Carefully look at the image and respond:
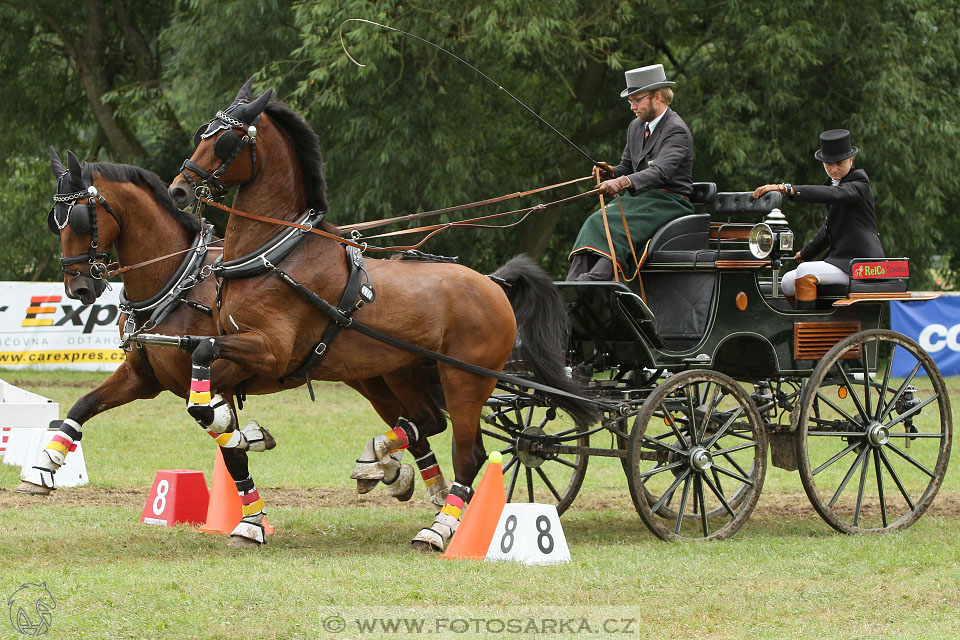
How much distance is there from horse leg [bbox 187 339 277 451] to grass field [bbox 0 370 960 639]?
66 cm

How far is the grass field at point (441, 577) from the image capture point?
4801mm

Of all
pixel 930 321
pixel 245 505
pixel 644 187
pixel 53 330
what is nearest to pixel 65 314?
pixel 53 330

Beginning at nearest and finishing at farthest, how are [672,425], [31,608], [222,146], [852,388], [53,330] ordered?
[31,608] → [222,146] → [672,425] → [852,388] → [53,330]

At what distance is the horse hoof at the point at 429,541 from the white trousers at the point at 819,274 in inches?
118

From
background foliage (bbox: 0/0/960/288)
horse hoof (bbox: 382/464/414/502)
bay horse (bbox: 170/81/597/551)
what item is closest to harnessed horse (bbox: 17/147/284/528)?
bay horse (bbox: 170/81/597/551)

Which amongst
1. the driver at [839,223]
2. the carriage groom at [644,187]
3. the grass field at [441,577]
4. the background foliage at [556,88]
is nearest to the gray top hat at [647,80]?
the carriage groom at [644,187]

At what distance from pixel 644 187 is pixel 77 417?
375cm

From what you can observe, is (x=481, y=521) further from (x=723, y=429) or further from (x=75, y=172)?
(x=75, y=172)

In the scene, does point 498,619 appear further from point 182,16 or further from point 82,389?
point 182,16

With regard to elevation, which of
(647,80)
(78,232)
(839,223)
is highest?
(647,80)

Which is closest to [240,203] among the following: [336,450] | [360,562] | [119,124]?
[360,562]

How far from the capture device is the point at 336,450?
11914 millimetres

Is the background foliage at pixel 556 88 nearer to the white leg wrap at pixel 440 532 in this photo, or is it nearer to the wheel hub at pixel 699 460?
the wheel hub at pixel 699 460

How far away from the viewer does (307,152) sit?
6723 millimetres
